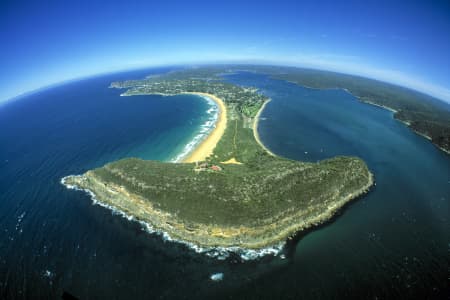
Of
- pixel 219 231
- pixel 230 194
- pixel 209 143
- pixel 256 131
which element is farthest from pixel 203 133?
pixel 219 231

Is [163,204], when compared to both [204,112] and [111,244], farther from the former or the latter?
[204,112]

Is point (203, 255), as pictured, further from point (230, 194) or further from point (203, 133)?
point (203, 133)

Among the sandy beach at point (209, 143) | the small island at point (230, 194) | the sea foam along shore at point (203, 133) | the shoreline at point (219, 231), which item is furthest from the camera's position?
the sea foam along shore at point (203, 133)

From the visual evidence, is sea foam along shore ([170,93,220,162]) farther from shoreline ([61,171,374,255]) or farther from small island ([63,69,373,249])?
shoreline ([61,171,374,255])

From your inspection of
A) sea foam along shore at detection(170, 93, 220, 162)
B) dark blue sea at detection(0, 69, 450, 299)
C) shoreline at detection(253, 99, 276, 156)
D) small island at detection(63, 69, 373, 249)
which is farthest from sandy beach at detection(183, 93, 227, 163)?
shoreline at detection(253, 99, 276, 156)

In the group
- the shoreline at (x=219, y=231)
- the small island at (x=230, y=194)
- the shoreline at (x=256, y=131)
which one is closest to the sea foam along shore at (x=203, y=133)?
the small island at (x=230, y=194)

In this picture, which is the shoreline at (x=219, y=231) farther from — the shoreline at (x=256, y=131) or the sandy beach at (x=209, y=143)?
the shoreline at (x=256, y=131)

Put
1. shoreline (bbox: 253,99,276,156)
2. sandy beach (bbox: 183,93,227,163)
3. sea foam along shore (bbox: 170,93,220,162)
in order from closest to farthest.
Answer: sandy beach (bbox: 183,93,227,163), sea foam along shore (bbox: 170,93,220,162), shoreline (bbox: 253,99,276,156)

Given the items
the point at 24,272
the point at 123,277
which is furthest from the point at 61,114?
the point at 123,277
